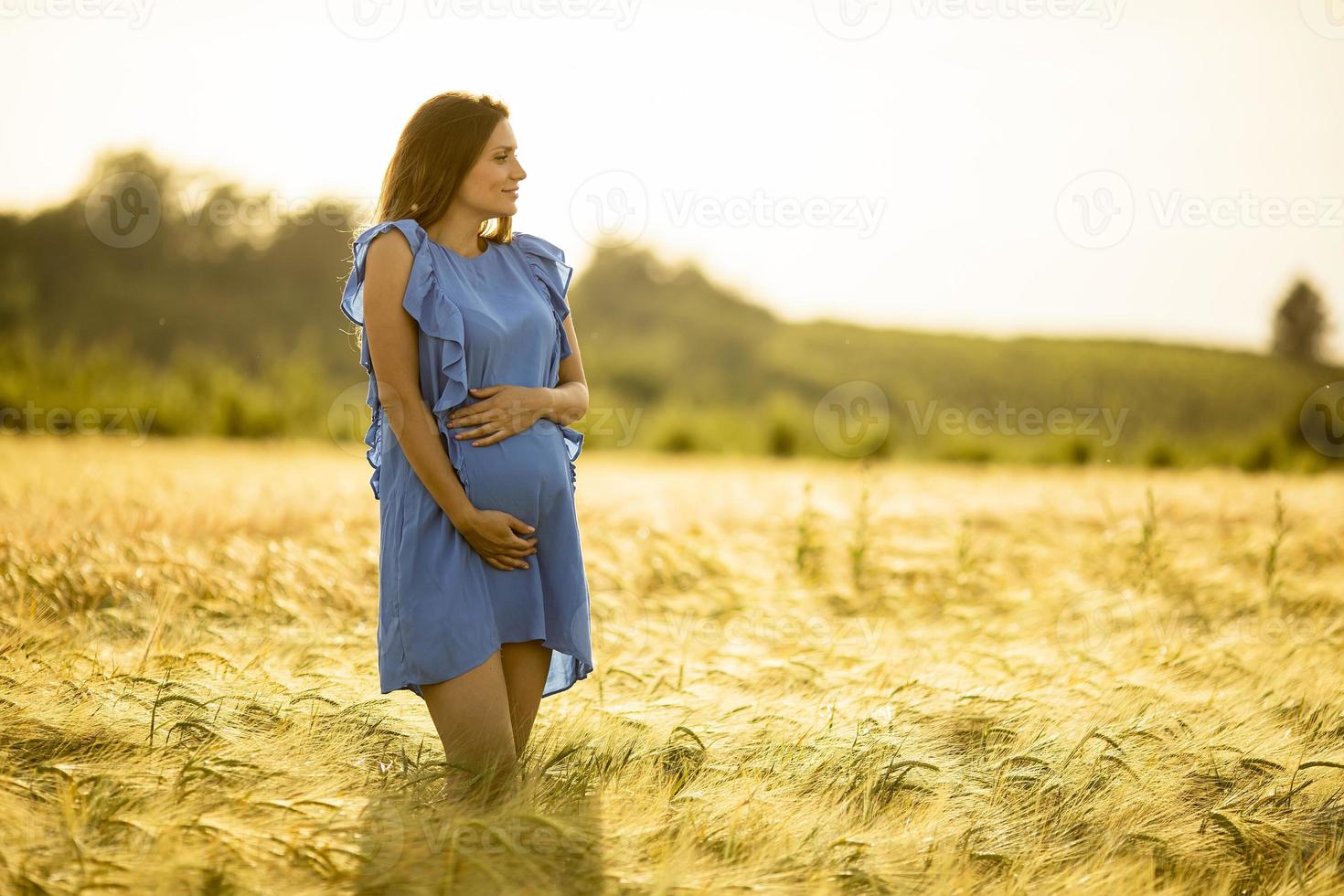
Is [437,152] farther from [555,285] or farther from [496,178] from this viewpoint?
[555,285]

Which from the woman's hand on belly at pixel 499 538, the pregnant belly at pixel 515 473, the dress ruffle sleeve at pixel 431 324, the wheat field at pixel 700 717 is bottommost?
the wheat field at pixel 700 717

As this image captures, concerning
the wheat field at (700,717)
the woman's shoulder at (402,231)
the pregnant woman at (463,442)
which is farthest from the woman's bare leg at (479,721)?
the woman's shoulder at (402,231)

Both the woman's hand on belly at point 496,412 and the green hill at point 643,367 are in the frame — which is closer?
the woman's hand on belly at point 496,412

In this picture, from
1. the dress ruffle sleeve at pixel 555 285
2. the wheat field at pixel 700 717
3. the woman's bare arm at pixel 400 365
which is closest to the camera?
the wheat field at pixel 700 717

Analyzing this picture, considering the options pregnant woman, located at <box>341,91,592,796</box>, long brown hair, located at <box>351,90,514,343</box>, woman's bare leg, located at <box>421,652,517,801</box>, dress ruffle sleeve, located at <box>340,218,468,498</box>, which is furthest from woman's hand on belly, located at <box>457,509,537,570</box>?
long brown hair, located at <box>351,90,514,343</box>

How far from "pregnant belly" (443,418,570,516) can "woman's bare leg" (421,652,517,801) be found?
41 cm

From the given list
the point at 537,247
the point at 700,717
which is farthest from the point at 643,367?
the point at 537,247

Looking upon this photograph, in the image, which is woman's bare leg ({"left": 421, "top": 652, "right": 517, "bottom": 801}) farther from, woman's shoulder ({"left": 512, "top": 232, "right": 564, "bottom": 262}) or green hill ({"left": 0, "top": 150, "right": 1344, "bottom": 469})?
green hill ({"left": 0, "top": 150, "right": 1344, "bottom": 469})

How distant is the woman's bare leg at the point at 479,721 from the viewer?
2.79m

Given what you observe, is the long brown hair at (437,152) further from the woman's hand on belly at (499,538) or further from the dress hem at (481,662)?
the dress hem at (481,662)

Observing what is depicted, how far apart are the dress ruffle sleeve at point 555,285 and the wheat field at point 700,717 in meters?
0.96

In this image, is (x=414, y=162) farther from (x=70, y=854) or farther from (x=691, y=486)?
(x=691, y=486)

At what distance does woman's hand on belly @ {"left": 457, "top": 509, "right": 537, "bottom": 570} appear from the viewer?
275 cm

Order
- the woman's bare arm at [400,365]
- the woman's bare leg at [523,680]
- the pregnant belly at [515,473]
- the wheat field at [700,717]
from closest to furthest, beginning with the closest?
the wheat field at [700,717] → the woman's bare arm at [400,365] → the pregnant belly at [515,473] → the woman's bare leg at [523,680]
